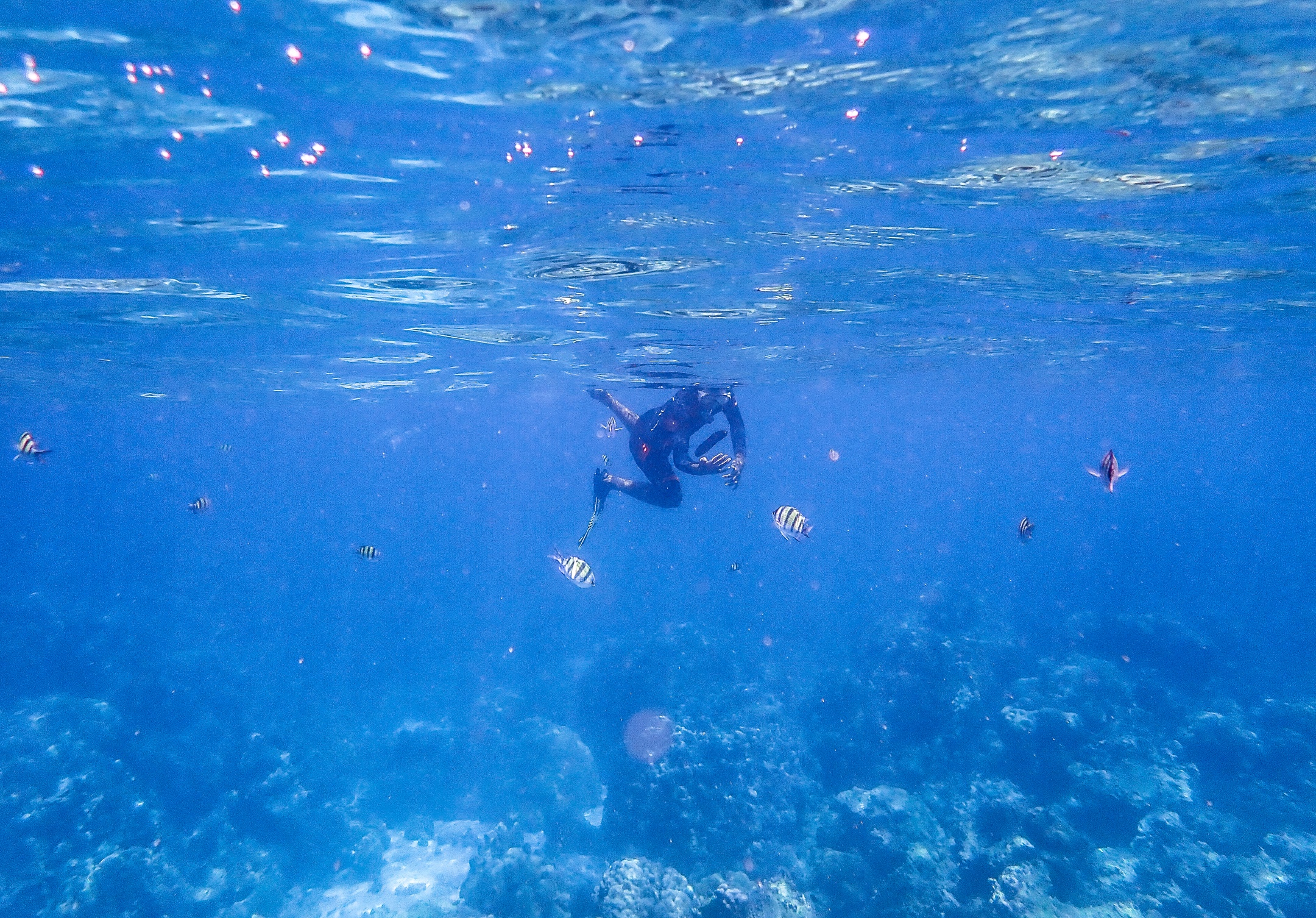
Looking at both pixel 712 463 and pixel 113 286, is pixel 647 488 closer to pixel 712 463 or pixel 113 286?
pixel 712 463

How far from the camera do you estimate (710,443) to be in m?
13.8

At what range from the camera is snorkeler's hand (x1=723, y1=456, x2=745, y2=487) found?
13188mm

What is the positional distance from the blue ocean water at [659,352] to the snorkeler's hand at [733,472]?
0.45m

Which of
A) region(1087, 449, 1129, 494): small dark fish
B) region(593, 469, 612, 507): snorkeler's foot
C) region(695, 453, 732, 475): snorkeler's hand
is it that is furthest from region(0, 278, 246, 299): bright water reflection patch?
region(1087, 449, 1129, 494): small dark fish

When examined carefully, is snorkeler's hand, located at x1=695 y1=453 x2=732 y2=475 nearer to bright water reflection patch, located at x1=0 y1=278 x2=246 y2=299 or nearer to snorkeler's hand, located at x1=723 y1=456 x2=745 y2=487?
snorkeler's hand, located at x1=723 y1=456 x2=745 y2=487

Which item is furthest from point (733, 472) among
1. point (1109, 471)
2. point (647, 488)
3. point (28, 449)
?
point (28, 449)

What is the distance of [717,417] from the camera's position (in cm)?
4944

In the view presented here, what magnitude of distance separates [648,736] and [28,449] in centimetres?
1513

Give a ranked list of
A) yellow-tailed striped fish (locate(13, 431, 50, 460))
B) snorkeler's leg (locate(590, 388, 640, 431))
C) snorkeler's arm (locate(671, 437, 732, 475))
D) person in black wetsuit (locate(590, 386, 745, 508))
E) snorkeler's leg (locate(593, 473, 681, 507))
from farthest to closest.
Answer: snorkeler's leg (locate(590, 388, 640, 431)) < snorkeler's leg (locate(593, 473, 681, 507)) < person in black wetsuit (locate(590, 386, 745, 508)) < snorkeler's arm (locate(671, 437, 732, 475)) < yellow-tailed striped fish (locate(13, 431, 50, 460))

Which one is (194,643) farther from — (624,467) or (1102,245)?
(624,467)

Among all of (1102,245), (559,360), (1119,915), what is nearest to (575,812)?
(1119,915)

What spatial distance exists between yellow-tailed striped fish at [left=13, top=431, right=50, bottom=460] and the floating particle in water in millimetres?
14230

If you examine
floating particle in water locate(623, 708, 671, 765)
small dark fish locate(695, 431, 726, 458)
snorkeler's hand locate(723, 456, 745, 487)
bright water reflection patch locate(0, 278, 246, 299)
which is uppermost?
bright water reflection patch locate(0, 278, 246, 299)

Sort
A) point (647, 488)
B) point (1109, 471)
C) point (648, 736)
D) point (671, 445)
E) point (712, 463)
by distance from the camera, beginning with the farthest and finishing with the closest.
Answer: point (648, 736)
point (671, 445)
point (647, 488)
point (712, 463)
point (1109, 471)
